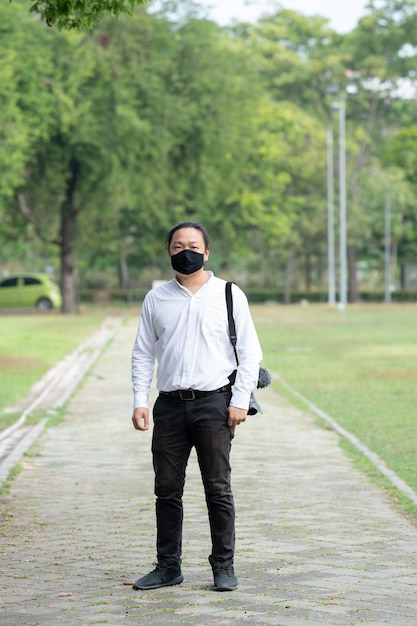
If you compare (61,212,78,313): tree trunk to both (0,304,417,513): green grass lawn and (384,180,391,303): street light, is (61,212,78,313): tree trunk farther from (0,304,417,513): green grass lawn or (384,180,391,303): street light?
(384,180,391,303): street light

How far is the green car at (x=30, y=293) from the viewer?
63.3m

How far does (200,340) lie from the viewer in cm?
671

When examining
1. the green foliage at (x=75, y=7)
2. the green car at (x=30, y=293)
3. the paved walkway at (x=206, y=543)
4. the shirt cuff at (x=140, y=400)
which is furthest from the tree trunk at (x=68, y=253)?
the shirt cuff at (x=140, y=400)

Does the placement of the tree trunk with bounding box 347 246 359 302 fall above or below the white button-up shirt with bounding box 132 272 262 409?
below

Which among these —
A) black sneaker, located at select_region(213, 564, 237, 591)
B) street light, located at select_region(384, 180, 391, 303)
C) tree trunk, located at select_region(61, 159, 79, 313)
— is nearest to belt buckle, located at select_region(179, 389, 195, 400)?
black sneaker, located at select_region(213, 564, 237, 591)

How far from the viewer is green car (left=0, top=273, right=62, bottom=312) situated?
63344 mm

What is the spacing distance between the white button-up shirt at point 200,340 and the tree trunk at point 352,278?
227ft

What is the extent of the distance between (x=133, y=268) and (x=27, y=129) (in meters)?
40.4

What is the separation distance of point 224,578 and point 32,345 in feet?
84.3

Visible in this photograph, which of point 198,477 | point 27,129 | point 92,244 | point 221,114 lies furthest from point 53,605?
point 92,244

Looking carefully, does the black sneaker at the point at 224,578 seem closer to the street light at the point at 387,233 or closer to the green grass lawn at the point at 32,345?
the green grass lawn at the point at 32,345

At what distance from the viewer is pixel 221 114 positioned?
55781mm

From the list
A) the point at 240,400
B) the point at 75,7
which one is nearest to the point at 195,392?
the point at 240,400

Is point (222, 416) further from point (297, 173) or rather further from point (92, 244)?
point (297, 173)
